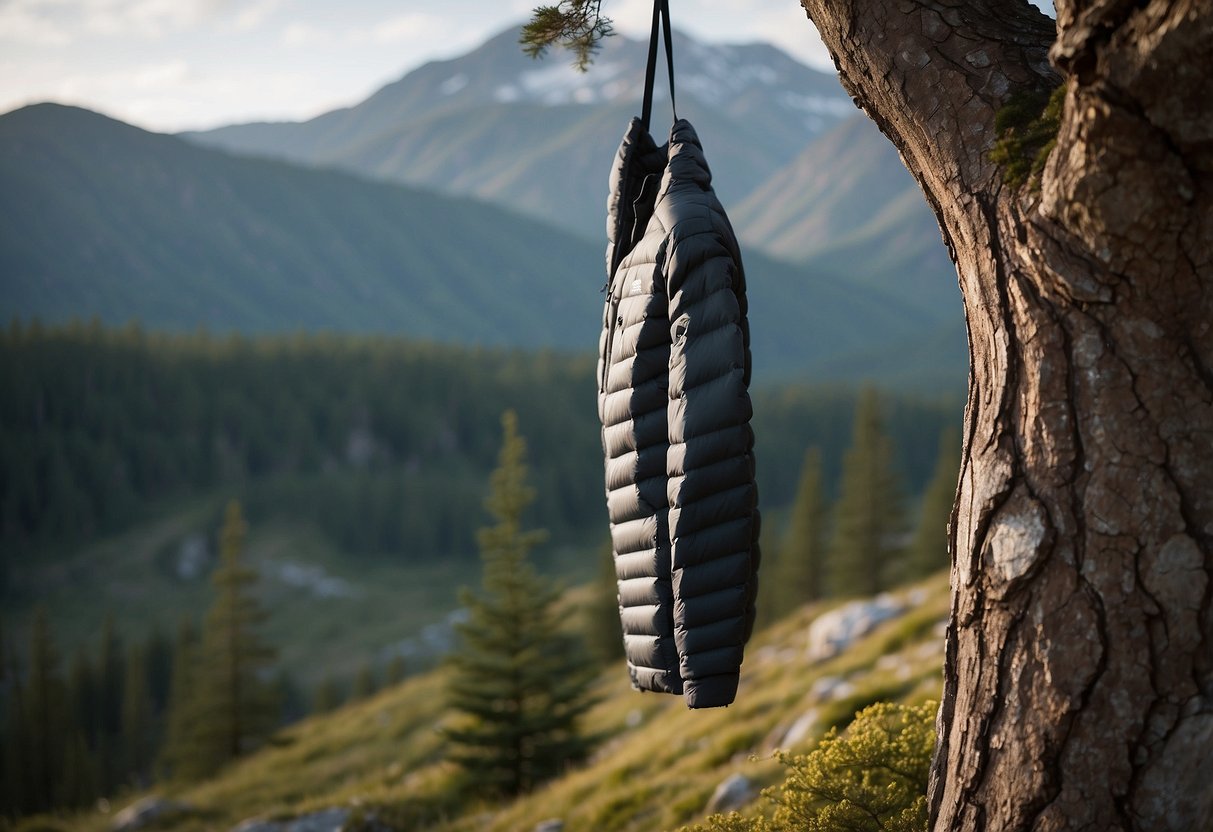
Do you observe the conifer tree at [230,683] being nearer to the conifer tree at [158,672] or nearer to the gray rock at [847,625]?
the gray rock at [847,625]

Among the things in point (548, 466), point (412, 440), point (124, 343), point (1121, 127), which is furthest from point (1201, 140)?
point (124, 343)

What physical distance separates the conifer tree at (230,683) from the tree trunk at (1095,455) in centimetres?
3274

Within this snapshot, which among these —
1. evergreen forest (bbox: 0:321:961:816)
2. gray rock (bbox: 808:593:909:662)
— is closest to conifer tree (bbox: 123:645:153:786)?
evergreen forest (bbox: 0:321:961:816)

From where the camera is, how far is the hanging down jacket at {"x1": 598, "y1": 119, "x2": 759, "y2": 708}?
3.96m

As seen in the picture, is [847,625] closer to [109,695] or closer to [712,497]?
[712,497]

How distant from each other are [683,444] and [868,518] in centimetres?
4504

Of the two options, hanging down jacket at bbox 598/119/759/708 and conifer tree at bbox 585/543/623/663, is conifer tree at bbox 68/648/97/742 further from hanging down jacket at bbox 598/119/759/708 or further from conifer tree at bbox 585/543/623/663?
hanging down jacket at bbox 598/119/759/708

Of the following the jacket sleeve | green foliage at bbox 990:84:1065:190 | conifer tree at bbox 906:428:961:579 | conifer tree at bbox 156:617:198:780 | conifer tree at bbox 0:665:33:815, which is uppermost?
green foliage at bbox 990:84:1065:190

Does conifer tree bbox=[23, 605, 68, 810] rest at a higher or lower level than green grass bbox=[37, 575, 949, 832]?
lower

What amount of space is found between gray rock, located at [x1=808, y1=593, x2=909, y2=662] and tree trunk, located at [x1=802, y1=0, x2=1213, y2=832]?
1354 centimetres

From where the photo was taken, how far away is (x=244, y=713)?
34.3 meters

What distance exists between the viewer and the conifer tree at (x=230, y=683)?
33.8m

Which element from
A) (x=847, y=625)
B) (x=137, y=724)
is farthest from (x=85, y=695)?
(x=847, y=625)

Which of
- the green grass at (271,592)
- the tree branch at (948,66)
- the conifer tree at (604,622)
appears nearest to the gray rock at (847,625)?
the tree branch at (948,66)
